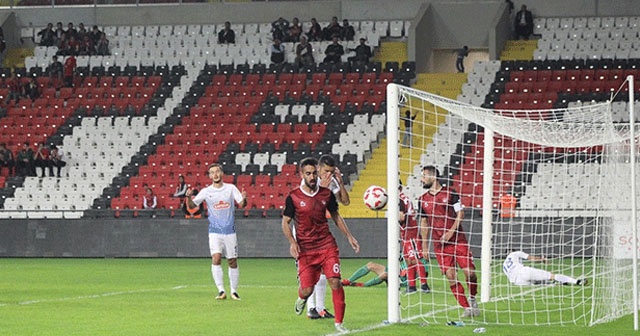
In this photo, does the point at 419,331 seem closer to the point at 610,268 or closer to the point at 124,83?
the point at 610,268

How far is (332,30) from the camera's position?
142ft

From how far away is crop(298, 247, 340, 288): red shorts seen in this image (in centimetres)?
1437

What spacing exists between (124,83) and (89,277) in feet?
64.6

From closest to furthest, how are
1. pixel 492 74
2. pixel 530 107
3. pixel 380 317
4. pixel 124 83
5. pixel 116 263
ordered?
pixel 380 317 < pixel 116 263 < pixel 530 107 < pixel 492 74 < pixel 124 83

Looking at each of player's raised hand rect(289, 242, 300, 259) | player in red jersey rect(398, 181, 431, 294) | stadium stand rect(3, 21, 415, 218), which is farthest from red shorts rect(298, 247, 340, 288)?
stadium stand rect(3, 21, 415, 218)

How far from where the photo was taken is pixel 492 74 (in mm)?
40031

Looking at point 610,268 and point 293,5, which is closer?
point 610,268

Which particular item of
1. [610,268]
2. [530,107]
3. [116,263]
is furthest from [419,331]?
[530,107]

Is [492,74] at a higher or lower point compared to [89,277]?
higher

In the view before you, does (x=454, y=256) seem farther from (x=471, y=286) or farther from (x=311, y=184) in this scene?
(x=311, y=184)

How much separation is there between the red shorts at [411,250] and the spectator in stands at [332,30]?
23817 millimetres

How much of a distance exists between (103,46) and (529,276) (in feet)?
94.5

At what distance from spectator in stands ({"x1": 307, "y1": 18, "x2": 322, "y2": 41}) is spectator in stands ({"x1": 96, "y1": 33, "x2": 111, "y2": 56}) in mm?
7710

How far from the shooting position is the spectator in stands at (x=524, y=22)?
138ft
